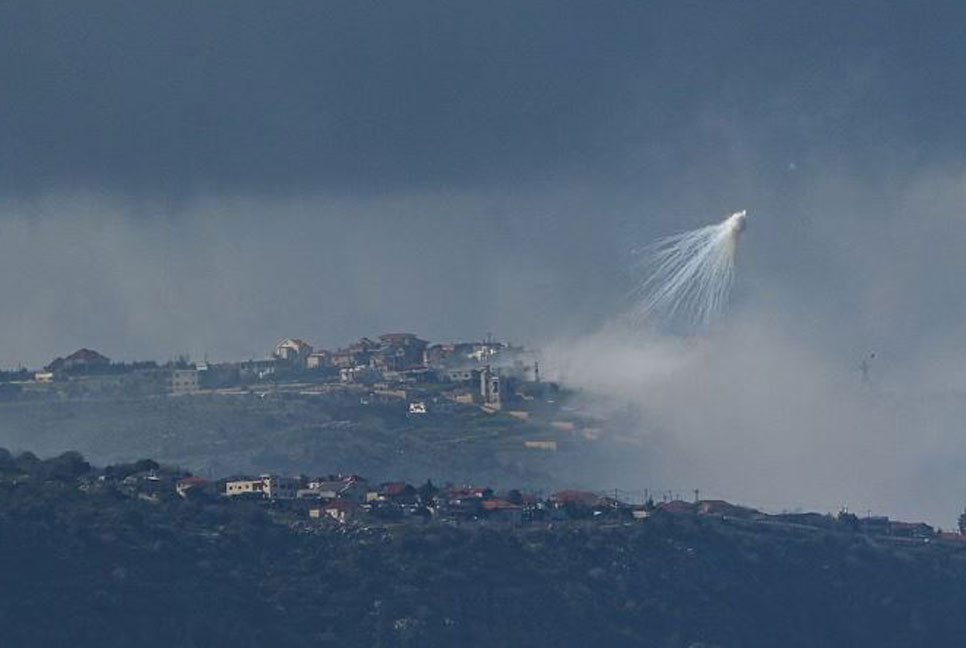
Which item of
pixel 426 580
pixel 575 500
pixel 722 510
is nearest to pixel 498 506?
pixel 575 500

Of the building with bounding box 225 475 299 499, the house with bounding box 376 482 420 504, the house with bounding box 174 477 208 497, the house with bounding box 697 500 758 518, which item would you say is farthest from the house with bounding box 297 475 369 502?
the house with bounding box 697 500 758 518

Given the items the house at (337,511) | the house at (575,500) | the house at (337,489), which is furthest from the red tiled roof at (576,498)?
the house at (337,511)

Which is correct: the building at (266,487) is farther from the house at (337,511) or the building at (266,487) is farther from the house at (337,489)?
the house at (337,511)

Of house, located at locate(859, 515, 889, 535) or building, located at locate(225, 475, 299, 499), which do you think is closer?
building, located at locate(225, 475, 299, 499)

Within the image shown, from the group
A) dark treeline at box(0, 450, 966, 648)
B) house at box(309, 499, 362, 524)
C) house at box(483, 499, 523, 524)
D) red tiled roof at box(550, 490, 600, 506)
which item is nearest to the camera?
dark treeline at box(0, 450, 966, 648)

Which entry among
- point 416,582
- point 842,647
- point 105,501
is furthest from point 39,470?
point 842,647

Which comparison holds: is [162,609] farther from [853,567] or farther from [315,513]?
[853,567]

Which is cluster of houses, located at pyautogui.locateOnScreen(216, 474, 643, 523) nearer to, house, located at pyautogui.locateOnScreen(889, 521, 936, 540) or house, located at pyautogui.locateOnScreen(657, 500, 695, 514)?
house, located at pyautogui.locateOnScreen(657, 500, 695, 514)
